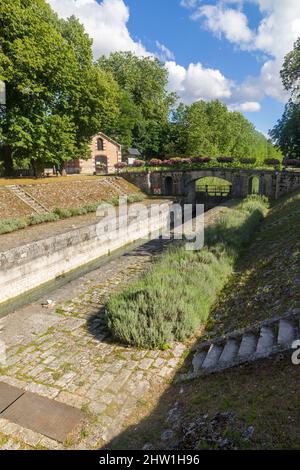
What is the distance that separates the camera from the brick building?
39312 millimetres

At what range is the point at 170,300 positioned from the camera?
680 cm

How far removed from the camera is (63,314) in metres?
7.79

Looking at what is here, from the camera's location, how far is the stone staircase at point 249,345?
462cm

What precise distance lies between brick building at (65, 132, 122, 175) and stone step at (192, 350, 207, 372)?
36.0 m

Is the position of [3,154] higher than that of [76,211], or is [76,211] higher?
[3,154]

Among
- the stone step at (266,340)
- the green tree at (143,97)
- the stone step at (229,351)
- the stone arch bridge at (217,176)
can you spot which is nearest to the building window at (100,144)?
the green tree at (143,97)

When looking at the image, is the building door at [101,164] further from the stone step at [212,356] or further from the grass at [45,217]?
the stone step at [212,356]

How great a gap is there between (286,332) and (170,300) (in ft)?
8.89

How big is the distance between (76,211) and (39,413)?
53.3 ft

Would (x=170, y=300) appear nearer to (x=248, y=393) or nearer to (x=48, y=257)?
(x=248, y=393)

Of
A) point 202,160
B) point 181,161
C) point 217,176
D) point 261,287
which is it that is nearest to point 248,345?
point 261,287
